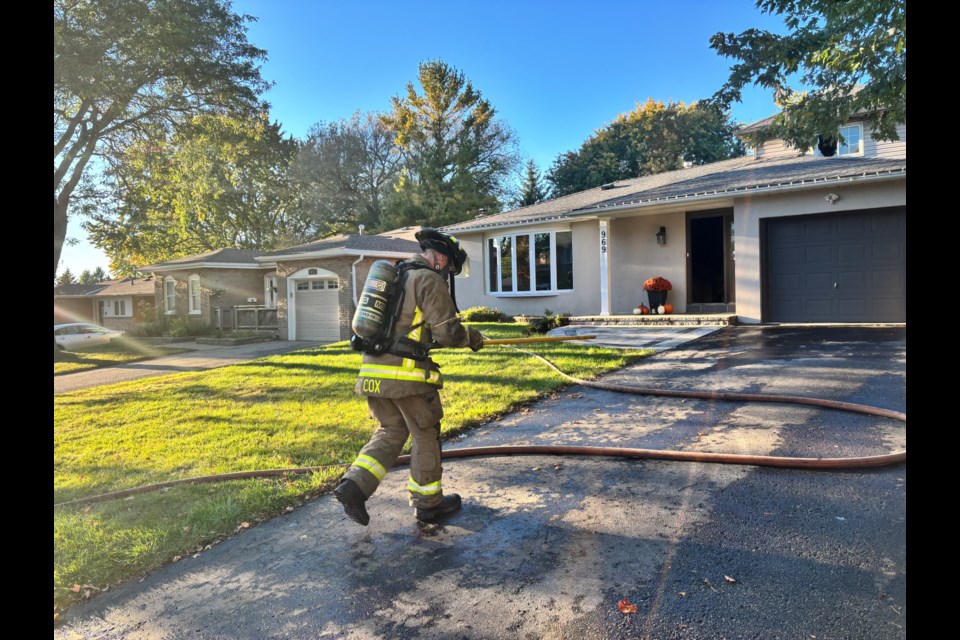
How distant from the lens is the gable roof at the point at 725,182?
11875mm

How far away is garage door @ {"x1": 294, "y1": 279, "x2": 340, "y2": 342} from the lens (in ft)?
67.7

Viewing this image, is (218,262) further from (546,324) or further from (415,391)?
(415,391)

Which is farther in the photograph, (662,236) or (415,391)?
(662,236)

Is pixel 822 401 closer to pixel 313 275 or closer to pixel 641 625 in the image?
pixel 641 625

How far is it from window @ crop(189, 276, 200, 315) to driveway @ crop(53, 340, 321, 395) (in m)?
7.37

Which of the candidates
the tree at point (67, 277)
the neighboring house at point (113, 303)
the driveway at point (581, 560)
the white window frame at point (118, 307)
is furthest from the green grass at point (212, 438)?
the tree at point (67, 277)

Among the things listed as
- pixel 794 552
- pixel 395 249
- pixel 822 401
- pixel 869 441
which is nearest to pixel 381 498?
pixel 794 552

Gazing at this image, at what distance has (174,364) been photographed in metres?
15.5

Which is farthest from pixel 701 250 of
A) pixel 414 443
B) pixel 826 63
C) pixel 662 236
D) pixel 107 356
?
pixel 107 356

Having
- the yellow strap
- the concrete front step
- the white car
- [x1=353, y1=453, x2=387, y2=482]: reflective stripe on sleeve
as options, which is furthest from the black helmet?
the white car

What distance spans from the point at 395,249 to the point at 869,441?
60.9ft

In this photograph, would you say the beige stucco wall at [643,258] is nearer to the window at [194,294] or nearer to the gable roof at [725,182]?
the gable roof at [725,182]

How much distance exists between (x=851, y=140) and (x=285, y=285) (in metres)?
18.7

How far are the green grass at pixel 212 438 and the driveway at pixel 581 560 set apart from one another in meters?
0.30
